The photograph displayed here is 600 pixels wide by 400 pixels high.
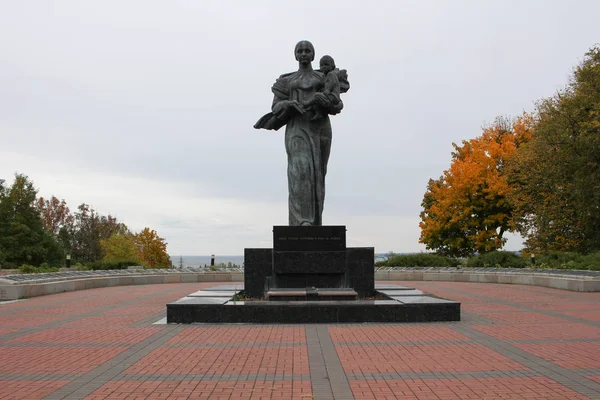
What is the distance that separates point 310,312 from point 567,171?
19450mm

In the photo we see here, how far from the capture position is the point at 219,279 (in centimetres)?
2348

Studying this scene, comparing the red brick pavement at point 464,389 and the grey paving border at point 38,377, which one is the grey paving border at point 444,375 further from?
the grey paving border at point 38,377

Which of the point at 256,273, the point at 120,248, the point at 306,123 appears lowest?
the point at 256,273

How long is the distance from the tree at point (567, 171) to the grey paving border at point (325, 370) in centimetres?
1951

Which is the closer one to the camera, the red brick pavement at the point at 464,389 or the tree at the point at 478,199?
the red brick pavement at the point at 464,389

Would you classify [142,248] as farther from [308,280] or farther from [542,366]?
[542,366]

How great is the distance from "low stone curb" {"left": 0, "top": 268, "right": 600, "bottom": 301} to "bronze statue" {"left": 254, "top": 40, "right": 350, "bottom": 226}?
27.8ft

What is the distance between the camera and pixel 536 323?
9.76 meters

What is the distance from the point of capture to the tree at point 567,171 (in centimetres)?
2370

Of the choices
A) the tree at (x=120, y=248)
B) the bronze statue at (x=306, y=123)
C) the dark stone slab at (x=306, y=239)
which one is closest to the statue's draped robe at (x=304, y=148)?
the bronze statue at (x=306, y=123)

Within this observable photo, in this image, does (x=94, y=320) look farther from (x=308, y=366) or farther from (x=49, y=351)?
(x=308, y=366)

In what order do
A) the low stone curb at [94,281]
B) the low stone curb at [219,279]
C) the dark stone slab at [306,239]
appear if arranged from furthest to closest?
the low stone curb at [219,279] → the low stone curb at [94,281] → the dark stone slab at [306,239]

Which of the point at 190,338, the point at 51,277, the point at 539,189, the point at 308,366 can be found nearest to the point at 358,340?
the point at 308,366

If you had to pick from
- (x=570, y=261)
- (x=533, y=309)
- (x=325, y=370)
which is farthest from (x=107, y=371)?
(x=570, y=261)
